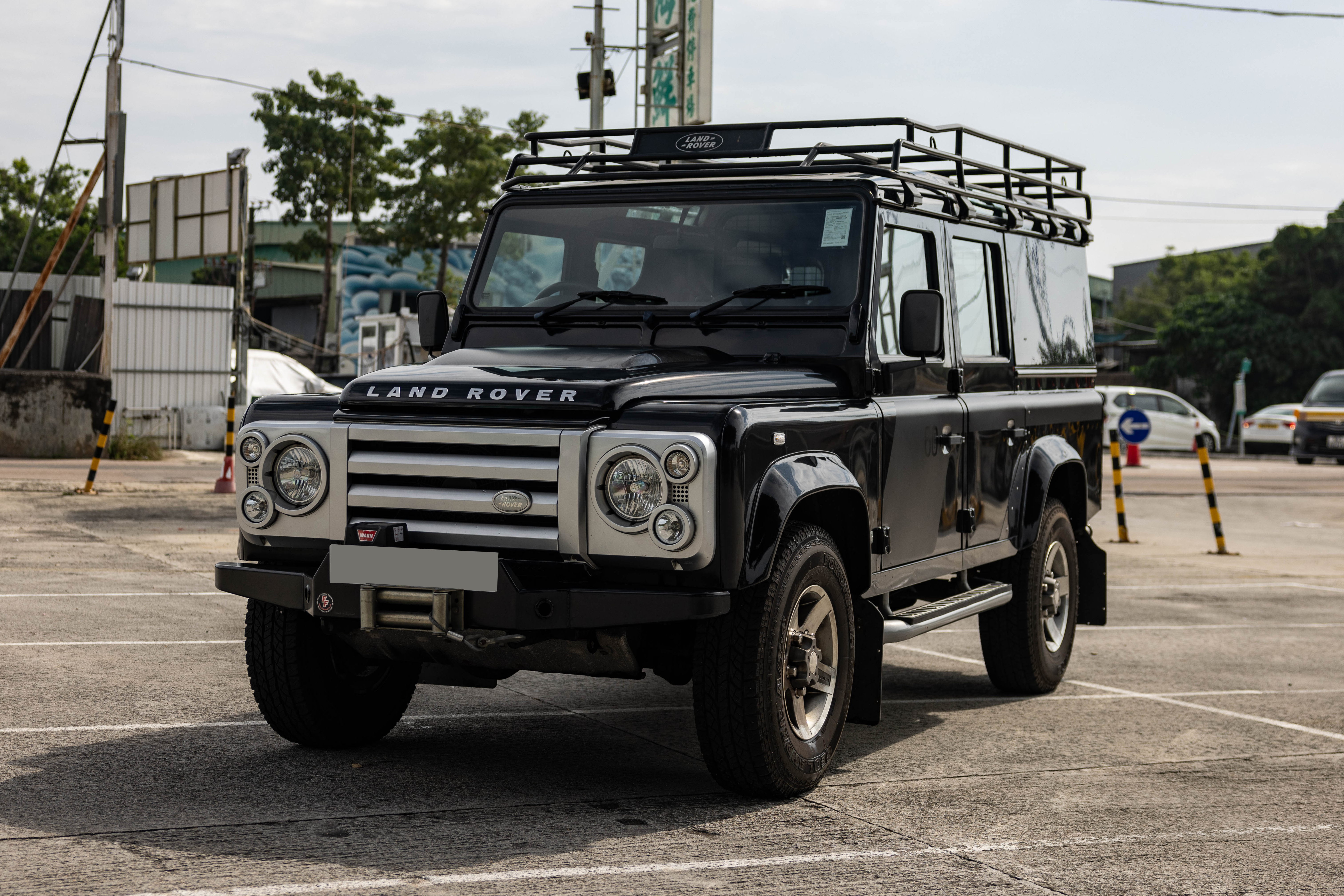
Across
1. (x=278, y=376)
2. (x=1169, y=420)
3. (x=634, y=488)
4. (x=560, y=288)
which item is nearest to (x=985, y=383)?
(x=560, y=288)

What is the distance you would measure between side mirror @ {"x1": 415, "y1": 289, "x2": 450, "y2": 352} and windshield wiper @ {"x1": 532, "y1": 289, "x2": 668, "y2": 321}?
591 millimetres

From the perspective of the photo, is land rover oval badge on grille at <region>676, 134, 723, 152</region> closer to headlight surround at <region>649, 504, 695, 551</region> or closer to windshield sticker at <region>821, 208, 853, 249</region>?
windshield sticker at <region>821, 208, 853, 249</region>

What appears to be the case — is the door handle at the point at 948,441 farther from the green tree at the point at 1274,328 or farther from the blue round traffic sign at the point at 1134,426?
the green tree at the point at 1274,328

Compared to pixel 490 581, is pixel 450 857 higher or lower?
lower

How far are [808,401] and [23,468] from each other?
18796mm

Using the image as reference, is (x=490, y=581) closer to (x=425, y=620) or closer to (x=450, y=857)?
(x=425, y=620)

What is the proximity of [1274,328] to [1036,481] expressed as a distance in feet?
150

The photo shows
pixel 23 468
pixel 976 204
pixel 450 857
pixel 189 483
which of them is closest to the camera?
pixel 450 857

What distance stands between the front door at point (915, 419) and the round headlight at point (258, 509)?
239 centimetres

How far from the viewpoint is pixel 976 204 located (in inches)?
306

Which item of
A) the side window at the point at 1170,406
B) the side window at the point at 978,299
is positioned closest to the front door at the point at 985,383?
the side window at the point at 978,299

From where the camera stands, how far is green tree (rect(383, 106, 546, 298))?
49.8 metres

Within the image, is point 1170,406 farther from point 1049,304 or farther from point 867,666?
point 867,666

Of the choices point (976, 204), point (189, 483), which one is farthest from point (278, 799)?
point (189, 483)
